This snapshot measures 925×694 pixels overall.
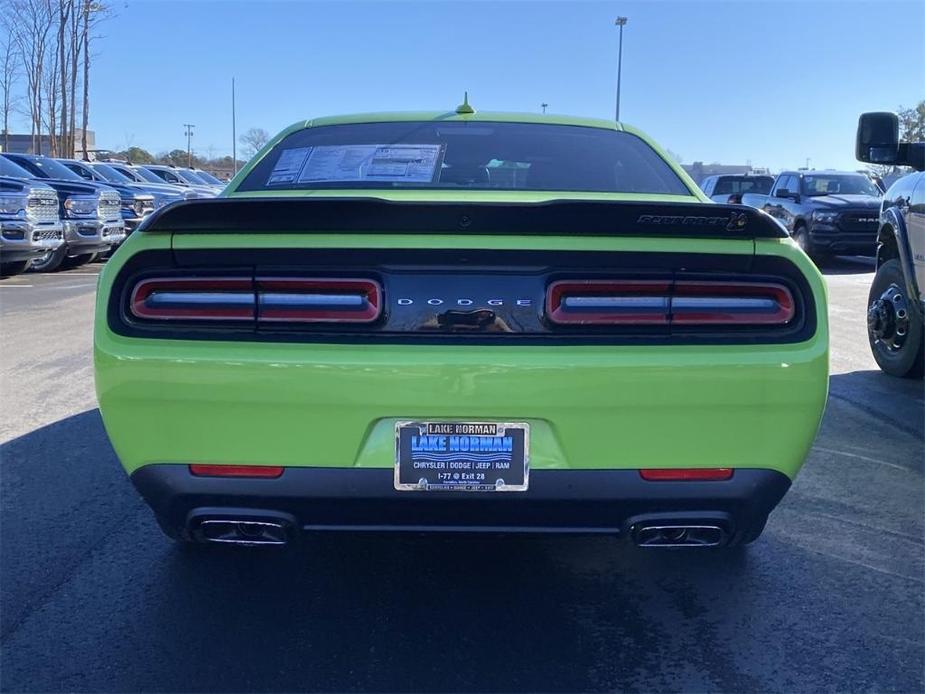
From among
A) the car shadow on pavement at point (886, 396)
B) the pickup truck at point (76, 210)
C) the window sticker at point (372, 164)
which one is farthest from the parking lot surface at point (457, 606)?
the pickup truck at point (76, 210)

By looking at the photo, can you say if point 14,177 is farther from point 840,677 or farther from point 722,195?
point 722,195

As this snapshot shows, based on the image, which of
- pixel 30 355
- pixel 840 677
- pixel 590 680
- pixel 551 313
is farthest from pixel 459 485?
pixel 30 355

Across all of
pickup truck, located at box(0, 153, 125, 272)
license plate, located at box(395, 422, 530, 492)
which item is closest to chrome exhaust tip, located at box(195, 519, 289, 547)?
license plate, located at box(395, 422, 530, 492)

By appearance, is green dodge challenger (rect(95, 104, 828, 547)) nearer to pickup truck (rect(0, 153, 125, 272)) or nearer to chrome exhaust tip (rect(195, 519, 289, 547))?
chrome exhaust tip (rect(195, 519, 289, 547))

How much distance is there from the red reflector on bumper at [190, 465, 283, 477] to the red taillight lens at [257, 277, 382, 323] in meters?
0.41

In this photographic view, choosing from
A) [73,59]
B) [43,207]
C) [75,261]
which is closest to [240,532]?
[43,207]

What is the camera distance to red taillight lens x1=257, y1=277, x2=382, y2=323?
2.50 meters

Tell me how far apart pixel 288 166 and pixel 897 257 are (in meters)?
4.66

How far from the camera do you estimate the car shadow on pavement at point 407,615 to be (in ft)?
8.61

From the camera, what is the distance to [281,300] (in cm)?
251

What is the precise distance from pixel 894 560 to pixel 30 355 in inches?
249

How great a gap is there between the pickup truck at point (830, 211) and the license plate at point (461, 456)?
531 inches

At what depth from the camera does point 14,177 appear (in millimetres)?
12836

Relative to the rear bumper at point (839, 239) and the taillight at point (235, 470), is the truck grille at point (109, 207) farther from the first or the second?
the taillight at point (235, 470)
